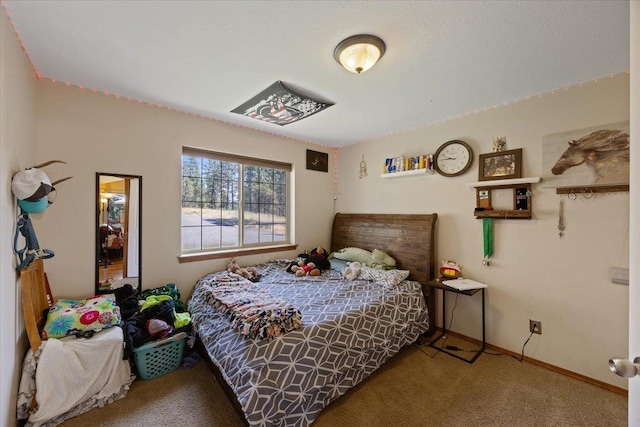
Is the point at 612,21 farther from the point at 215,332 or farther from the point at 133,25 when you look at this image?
the point at 215,332

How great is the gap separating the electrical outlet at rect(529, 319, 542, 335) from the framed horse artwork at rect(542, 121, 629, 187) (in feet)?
4.01

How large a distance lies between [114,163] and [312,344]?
2.32 metres

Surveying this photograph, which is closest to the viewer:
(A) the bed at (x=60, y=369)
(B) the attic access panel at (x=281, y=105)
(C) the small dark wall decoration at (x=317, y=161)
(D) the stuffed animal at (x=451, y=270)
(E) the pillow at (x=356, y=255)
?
(A) the bed at (x=60, y=369)

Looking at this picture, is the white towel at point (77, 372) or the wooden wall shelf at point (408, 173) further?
the wooden wall shelf at point (408, 173)

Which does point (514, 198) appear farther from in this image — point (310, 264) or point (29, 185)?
point (29, 185)

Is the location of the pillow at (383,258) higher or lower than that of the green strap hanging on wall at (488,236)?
lower

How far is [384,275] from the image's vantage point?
282 cm

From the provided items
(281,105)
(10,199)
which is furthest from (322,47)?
(10,199)

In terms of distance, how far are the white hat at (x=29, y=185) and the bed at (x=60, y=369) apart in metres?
0.48

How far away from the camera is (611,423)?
1.70 metres

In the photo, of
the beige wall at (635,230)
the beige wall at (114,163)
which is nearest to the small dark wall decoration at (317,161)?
the beige wall at (114,163)

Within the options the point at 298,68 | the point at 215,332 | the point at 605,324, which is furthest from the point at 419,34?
the point at 605,324

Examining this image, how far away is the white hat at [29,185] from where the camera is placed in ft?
4.98

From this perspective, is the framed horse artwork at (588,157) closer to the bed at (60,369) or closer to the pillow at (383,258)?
the pillow at (383,258)
